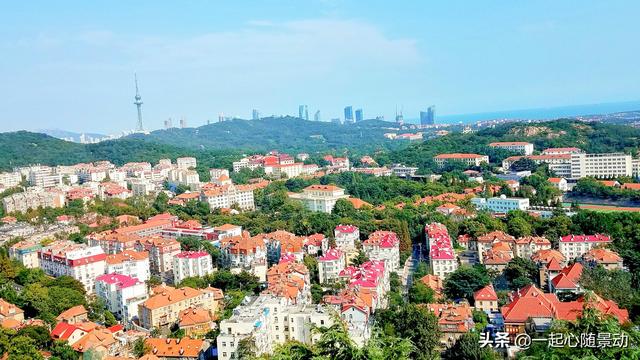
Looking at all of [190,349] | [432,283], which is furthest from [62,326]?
[432,283]

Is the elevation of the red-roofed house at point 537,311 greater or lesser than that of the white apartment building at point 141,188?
lesser

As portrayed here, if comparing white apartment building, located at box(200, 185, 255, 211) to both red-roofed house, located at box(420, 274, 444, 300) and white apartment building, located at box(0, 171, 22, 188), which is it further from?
white apartment building, located at box(0, 171, 22, 188)

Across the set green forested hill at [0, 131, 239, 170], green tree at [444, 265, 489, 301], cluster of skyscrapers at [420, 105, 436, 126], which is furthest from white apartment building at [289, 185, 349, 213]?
cluster of skyscrapers at [420, 105, 436, 126]

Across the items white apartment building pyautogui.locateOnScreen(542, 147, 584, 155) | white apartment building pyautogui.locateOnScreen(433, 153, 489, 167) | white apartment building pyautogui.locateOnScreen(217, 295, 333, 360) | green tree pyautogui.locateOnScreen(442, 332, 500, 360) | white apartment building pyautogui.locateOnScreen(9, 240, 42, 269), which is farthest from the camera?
white apartment building pyautogui.locateOnScreen(433, 153, 489, 167)

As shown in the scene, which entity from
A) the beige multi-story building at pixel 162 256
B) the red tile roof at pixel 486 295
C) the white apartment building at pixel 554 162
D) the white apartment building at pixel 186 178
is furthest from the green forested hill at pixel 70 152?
the red tile roof at pixel 486 295

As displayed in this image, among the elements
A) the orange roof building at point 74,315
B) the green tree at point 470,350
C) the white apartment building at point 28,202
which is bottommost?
the green tree at point 470,350

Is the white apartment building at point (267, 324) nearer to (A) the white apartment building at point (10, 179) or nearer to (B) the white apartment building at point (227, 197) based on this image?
(B) the white apartment building at point (227, 197)

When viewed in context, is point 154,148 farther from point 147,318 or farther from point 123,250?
point 147,318
